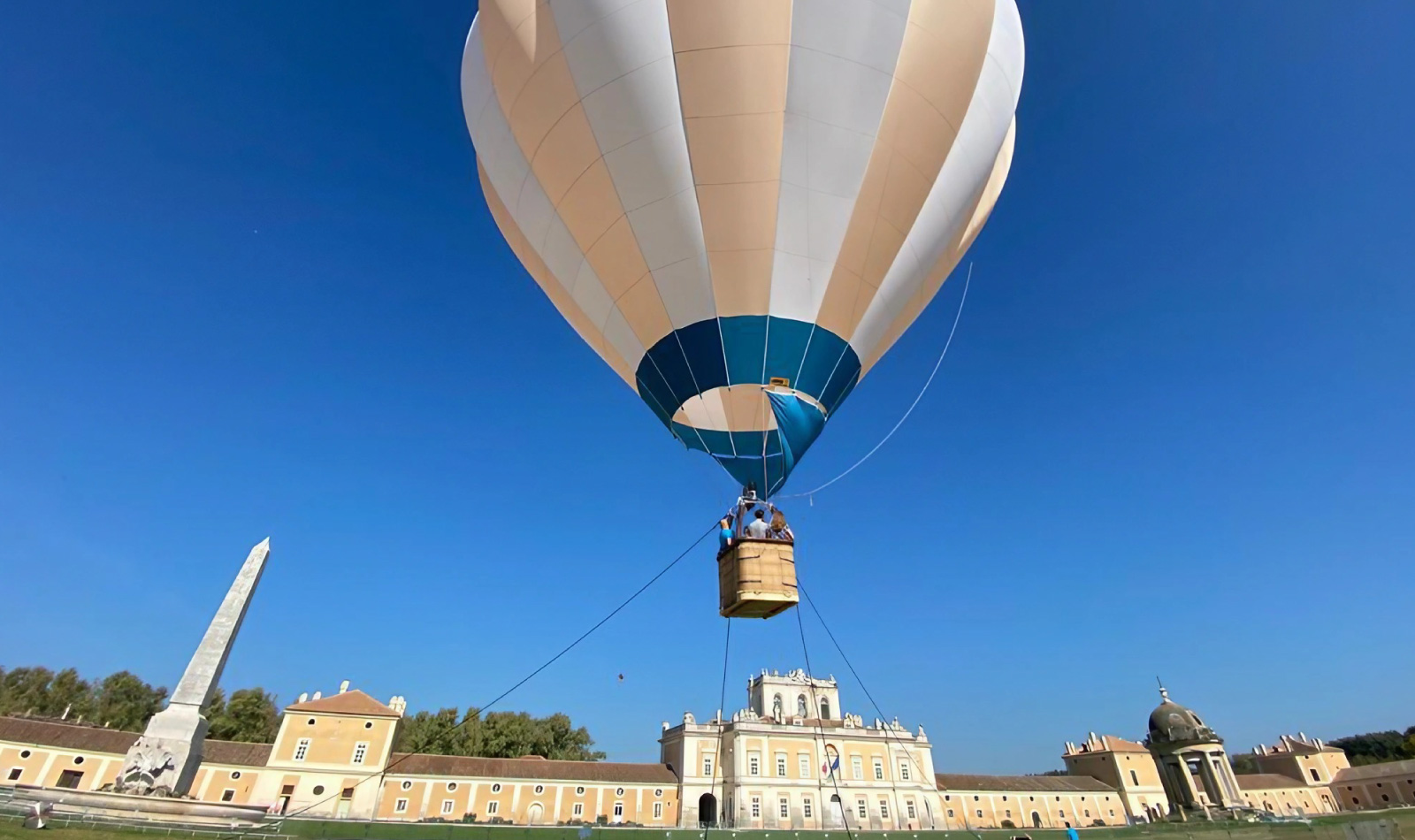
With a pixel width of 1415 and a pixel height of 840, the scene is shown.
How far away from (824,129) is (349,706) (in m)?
38.5

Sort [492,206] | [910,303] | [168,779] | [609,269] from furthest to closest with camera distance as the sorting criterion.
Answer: [168,779] < [492,206] < [910,303] < [609,269]

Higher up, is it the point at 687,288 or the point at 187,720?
the point at 687,288

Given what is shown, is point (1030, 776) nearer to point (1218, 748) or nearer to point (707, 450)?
point (1218, 748)

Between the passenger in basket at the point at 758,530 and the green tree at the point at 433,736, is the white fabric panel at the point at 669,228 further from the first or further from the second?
the green tree at the point at 433,736

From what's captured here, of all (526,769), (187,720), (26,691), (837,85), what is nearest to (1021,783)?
(526,769)

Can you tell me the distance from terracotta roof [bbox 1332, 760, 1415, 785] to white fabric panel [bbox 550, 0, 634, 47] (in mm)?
73843

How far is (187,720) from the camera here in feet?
53.6

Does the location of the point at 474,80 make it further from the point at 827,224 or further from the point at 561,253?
the point at 827,224

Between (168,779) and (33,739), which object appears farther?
(33,739)

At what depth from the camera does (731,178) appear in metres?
8.04

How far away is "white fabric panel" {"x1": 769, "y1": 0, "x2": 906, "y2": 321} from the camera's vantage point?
7.71 m

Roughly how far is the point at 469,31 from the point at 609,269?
4.58 meters

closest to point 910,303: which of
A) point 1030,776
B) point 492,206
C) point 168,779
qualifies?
point 492,206

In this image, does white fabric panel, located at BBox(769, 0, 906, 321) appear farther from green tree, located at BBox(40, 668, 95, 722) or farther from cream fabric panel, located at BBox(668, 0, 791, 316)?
green tree, located at BBox(40, 668, 95, 722)
